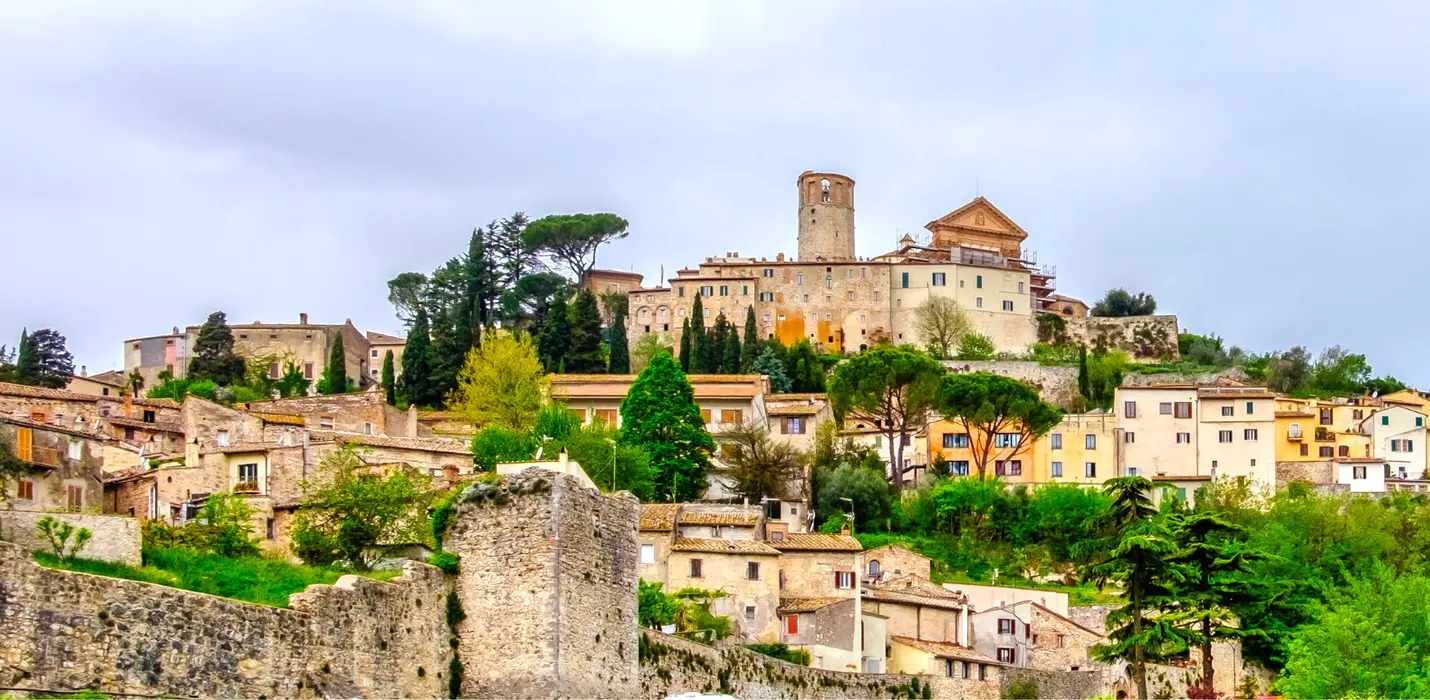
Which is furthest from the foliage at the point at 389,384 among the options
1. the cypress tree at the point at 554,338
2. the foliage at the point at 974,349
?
the foliage at the point at 974,349

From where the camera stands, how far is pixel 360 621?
28.5 m

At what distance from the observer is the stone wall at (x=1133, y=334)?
12719cm

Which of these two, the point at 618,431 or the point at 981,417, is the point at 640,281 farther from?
the point at 618,431

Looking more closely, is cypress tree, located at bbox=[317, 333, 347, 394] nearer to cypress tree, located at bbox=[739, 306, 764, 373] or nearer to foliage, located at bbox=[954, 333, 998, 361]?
cypress tree, located at bbox=[739, 306, 764, 373]

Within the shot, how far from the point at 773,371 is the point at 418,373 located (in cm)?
1774

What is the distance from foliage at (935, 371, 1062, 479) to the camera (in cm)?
8706

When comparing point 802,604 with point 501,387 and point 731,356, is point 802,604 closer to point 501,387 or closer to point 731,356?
point 501,387

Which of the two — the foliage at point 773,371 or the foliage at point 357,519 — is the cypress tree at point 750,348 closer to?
the foliage at point 773,371

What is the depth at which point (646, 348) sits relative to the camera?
115438 millimetres

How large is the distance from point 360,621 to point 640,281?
101549 mm

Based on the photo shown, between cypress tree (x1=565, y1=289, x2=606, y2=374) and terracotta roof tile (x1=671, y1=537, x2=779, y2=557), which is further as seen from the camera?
cypress tree (x1=565, y1=289, x2=606, y2=374)

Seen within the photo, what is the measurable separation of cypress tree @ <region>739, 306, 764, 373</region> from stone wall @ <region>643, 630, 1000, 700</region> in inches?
1861

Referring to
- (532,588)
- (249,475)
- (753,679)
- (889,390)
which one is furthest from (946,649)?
(889,390)

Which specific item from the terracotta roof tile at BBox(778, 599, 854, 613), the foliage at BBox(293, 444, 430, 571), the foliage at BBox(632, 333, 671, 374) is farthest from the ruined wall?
the foliage at BBox(632, 333, 671, 374)
